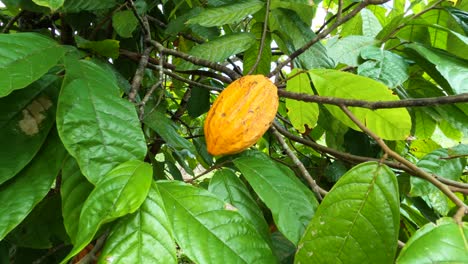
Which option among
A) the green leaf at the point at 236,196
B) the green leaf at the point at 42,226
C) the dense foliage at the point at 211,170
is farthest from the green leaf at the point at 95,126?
the green leaf at the point at 42,226

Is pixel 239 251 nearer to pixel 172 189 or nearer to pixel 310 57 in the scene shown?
pixel 172 189

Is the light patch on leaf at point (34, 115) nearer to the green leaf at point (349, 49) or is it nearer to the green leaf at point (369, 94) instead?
the green leaf at point (369, 94)

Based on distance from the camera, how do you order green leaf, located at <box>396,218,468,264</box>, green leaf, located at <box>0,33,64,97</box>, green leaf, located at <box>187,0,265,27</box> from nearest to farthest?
green leaf, located at <box>396,218,468,264</box>, green leaf, located at <box>0,33,64,97</box>, green leaf, located at <box>187,0,265,27</box>

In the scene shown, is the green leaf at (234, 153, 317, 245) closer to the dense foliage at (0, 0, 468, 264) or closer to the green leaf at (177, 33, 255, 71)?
the dense foliage at (0, 0, 468, 264)

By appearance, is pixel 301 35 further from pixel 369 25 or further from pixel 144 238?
pixel 144 238

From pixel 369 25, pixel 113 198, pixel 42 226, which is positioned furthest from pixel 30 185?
pixel 369 25

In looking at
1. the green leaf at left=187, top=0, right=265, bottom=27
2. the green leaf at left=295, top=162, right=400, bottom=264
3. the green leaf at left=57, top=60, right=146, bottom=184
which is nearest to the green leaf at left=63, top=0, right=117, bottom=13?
the green leaf at left=187, top=0, right=265, bottom=27
